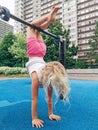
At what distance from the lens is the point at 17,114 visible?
3.29 meters

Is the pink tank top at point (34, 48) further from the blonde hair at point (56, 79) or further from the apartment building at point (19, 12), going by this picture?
the apartment building at point (19, 12)

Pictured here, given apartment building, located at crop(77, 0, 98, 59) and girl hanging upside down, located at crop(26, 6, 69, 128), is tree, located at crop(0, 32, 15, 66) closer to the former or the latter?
apartment building, located at crop(77, 0, 98, 59)

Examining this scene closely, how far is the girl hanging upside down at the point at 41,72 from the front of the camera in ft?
8.51

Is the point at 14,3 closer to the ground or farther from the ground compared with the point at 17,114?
farther from the ground

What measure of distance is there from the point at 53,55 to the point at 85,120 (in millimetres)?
21524

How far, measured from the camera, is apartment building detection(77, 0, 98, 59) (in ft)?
172

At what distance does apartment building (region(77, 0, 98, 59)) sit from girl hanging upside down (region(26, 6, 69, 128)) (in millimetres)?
49061

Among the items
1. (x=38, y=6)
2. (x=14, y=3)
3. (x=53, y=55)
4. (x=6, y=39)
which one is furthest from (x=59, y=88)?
(x=14, y=3)

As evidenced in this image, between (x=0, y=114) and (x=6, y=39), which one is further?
(x=6, y=39)

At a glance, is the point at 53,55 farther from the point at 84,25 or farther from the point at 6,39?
the point at 84,25

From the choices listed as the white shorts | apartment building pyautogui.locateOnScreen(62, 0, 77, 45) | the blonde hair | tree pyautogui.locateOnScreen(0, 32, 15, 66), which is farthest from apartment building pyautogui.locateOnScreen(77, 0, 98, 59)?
the blonde hair

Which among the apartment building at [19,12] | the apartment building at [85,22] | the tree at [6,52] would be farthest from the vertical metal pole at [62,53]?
the apartment building at [19,12]

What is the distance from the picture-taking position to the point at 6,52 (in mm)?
33125

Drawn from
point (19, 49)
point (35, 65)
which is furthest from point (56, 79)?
point (19, 49)
